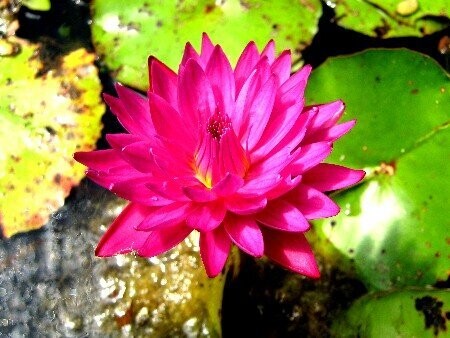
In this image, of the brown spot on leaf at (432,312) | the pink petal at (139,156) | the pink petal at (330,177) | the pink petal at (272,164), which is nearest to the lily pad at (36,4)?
the pink petal at (139,156)

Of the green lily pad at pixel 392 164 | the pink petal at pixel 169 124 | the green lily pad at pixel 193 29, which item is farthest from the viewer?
the green lily pad at pixel 193 29

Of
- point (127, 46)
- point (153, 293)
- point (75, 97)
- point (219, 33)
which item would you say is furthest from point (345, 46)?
point (153, 293)

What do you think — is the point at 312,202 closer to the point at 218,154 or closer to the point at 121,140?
the point at 218,154

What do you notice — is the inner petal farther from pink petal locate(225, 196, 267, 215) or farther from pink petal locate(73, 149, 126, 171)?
pink petal locate(73, 149, 126, 171)

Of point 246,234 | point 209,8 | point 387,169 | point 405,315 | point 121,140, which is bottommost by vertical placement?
point 405,315

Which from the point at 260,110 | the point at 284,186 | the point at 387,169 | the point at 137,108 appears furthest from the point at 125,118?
the point at 387,169

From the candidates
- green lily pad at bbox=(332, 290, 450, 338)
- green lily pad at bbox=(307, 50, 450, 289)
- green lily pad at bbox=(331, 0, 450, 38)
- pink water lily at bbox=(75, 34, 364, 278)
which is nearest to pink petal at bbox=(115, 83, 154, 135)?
pink water lily at bbox=(75, 34, 364, 278)

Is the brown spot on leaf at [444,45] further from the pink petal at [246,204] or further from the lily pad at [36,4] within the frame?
the lily pad at [36,4]
